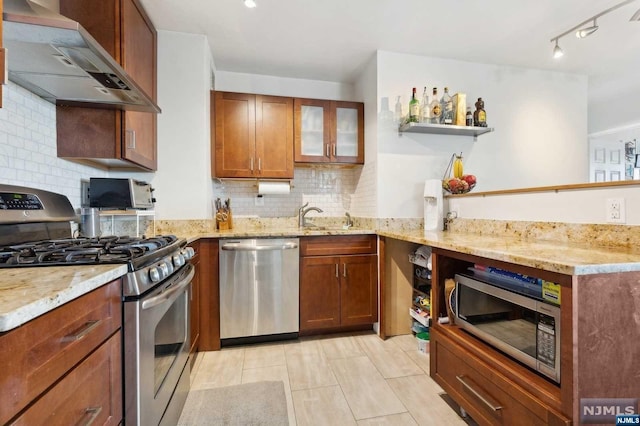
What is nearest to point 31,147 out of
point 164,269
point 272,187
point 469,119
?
point 164,269

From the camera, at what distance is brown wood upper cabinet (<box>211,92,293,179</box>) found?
8.61 feet

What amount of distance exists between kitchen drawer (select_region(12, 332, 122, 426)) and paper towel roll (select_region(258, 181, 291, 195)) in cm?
192

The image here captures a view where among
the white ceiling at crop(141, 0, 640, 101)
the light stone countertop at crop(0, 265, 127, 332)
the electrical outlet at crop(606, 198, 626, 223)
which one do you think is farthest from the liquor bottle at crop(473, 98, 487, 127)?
the light stone countertop at crop(0, 265, 127, 332)

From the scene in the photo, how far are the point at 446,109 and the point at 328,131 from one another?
1093 millimetres

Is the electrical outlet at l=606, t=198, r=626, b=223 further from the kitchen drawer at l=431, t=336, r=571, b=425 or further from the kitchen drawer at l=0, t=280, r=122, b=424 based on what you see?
the kitchen drawer at l=0, t=280, r=122, b=424

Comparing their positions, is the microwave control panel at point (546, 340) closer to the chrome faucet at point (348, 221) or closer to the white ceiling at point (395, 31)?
the chrome faucet at point (348, 221)

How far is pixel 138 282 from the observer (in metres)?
1.01

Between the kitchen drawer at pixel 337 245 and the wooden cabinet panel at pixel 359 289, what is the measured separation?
0.06 metres

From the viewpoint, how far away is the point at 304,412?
5.09ft

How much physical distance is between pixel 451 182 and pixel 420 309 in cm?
109

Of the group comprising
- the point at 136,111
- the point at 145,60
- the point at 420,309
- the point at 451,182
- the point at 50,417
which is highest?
the point at 145,60

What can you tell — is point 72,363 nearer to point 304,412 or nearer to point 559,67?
point 304,412

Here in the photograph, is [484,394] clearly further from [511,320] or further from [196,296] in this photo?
[196,296]

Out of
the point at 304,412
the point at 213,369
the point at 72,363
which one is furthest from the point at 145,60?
the point at 304,412
